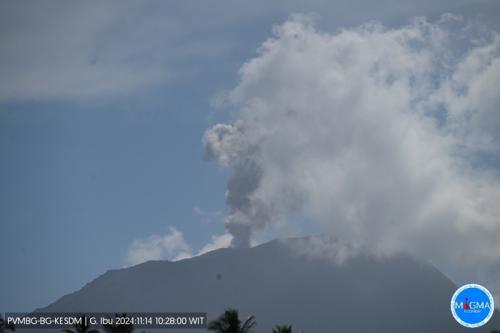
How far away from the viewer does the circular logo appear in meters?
39.2

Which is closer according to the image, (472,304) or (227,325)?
(472,304)

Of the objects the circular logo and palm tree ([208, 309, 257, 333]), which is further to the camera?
palm tree ([208, 309, 257, 333])

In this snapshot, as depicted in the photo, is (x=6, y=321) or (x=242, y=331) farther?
(x=6, y=321)

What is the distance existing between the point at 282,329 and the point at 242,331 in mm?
5880

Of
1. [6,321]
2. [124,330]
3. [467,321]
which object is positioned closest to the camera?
[467,321]

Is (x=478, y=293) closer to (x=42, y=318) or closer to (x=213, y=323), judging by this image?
(x=213, y=323)

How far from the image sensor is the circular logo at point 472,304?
3922cm

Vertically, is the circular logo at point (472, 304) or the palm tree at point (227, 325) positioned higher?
the palm tree at point (227, 325)

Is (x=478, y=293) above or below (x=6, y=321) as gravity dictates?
below

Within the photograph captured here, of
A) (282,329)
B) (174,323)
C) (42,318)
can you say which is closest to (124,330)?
(42,318)

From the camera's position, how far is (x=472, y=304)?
3962cm

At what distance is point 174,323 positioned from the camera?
297 ft

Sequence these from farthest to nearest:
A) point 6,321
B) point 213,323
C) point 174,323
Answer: point 174,323 < point 6,321 < point 213,323

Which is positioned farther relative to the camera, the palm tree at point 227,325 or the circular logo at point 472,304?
the palm tree at point 227,325
